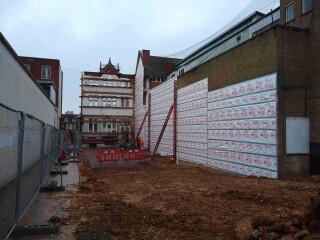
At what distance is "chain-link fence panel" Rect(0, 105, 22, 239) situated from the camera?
12.9 ft

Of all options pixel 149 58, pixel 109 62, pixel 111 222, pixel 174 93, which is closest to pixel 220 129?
pixel 174 93

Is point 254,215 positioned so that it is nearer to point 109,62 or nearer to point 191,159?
point 191,159

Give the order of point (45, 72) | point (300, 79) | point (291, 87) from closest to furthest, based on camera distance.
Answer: point (291, 87), point (300, 79), point (45, 72)

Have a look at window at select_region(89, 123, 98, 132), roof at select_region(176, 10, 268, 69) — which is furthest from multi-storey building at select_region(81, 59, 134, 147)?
roof at select_region(176, 10, 268, 69)

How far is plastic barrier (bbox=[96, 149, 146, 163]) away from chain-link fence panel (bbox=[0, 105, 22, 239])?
49.1 feet

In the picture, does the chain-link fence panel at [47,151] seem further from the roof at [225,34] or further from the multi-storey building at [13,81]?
the roof at [225,34]

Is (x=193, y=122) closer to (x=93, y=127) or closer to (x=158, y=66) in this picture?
(x=158, y=66)

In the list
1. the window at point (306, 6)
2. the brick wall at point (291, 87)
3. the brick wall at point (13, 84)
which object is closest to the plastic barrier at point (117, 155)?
the brick wall at point (13, 84)

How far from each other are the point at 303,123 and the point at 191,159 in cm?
900

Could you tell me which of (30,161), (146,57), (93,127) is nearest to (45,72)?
(93,127)

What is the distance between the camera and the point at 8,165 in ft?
14.1

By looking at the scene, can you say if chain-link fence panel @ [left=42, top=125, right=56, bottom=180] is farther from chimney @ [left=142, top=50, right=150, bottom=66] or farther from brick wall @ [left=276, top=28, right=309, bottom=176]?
chimney @ [left=142, top=50, right=150, bottom=66]

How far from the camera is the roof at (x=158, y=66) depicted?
38031 millimetres

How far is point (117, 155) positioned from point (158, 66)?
72.0 feet
